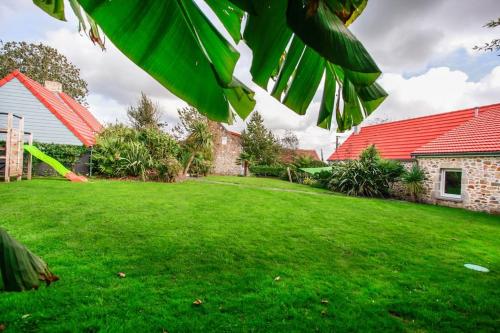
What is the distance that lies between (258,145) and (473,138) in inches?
859

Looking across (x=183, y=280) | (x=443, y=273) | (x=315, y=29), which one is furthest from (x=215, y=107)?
(x=443, y=273)

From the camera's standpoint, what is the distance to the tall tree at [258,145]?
32.2 metres

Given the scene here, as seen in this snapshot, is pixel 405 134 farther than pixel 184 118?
No

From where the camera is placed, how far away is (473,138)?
12586mm

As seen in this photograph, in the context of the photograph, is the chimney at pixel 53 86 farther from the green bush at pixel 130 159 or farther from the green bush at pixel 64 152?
the green bush at pixel 64 152

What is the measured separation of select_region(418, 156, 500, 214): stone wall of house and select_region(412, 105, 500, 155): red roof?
398mm

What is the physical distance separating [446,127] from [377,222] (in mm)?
11306

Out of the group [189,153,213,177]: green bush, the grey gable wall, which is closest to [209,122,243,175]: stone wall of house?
[189,153,213,177]: green bush

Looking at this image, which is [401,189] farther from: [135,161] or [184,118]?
[184,118]

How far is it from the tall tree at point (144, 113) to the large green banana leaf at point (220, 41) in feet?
85.0

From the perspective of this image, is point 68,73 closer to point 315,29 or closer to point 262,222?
point 262,222

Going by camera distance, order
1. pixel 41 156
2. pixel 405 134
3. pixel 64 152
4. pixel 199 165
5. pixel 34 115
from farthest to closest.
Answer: pixel 199 165 → pixel 405 134 → pixel 34 115 → pixel 64 152 → pixel 41 156

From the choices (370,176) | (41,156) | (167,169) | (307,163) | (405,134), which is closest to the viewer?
(41,156)

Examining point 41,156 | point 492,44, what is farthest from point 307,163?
point 41,156
